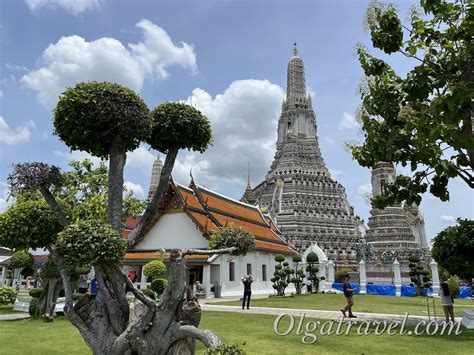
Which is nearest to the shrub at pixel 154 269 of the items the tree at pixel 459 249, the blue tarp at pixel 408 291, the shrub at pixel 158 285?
the shrub at pixel 158 285

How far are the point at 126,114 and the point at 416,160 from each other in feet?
20.5

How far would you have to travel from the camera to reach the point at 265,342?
29.8 ft

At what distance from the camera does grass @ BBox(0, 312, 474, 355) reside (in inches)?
327

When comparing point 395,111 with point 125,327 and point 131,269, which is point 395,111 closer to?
point 125,327

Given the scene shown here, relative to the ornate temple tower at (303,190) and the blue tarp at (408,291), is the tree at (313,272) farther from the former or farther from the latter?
the ornate temple tower at (303,190)

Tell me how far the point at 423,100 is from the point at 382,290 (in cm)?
2373

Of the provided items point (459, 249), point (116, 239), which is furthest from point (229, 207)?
point (116, 239)

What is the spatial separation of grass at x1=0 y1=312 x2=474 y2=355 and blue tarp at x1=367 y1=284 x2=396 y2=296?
60.4 feet

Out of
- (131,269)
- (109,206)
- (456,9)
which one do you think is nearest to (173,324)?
(109,206)

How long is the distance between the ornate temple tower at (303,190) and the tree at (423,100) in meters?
45.2

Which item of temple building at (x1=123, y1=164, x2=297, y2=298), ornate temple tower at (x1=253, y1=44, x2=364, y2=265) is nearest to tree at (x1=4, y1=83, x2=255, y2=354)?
temple building at (x1=123, y1=164, x2=297, y2=298)

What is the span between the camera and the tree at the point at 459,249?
8.98m

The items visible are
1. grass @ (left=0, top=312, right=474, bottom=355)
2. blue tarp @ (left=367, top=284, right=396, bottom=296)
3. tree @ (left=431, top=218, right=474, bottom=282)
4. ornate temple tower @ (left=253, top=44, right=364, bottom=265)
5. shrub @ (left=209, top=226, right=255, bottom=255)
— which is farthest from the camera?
ornate temple tower @ (left=253, top=44, right=364, bottom=265)

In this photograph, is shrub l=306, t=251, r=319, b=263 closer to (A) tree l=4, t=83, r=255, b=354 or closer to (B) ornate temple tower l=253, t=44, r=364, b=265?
(B) ornate temple tower l=253, t=44, r=364, b=265
